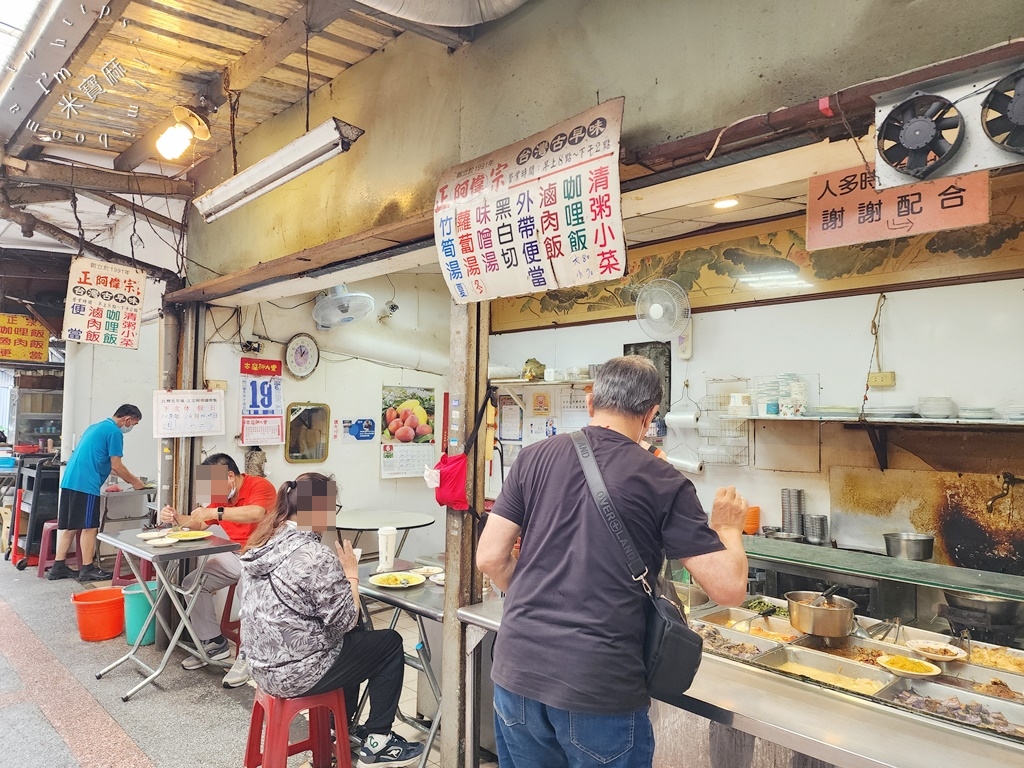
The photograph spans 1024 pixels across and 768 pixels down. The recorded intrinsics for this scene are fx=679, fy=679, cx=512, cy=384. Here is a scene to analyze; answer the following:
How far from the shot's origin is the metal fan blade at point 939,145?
1925 millimetres

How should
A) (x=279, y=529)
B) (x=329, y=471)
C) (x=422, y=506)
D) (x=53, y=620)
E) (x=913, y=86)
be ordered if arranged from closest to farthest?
(x=913, y=86) → (x=279, y=529) → (x=53, y=620) → (x=329, y=471) → (x=422, y=506)

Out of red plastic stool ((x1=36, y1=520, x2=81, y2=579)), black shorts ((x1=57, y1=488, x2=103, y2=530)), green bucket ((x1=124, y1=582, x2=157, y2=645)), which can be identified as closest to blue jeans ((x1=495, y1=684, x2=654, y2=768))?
green bucket ((x1=124, y1=582, x2=157, y2=645))

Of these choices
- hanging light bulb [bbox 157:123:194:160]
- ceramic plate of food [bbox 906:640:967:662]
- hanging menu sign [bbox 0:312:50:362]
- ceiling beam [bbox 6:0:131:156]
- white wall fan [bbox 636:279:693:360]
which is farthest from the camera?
hanging menu sign [bbox 0:312:50:362]

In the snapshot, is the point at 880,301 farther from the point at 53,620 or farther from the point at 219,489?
the point at 53,620

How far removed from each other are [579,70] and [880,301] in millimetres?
3616

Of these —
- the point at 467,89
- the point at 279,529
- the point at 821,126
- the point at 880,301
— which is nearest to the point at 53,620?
the point at 279,529

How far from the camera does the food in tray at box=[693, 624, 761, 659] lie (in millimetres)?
2960

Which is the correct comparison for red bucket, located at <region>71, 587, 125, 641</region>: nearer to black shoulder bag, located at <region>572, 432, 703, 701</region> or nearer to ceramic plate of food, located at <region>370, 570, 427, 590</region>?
ceramic plate of food, located at <region>370, 570, 427, 590</region>

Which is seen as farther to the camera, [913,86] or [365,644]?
[365,644]

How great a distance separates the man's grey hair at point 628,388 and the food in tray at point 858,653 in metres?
1.57

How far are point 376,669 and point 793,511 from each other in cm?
370

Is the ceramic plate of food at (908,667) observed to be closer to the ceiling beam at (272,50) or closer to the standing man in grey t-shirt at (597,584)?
the standing man in grey t-shirt at (597,584)

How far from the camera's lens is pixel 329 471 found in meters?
7.66

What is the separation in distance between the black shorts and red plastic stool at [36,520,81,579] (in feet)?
0.65
